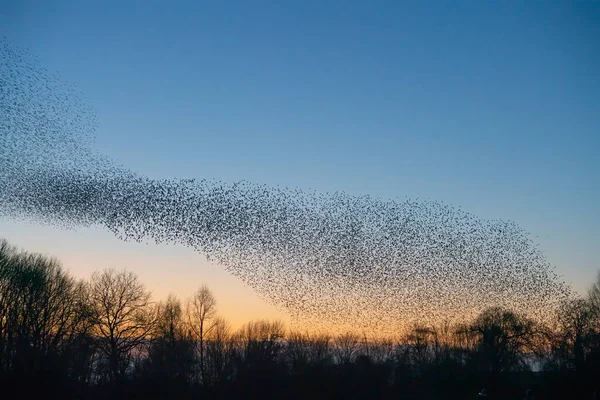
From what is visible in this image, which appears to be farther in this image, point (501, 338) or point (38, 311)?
point (501, 338)

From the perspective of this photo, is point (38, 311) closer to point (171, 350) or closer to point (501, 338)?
point (171, 350)

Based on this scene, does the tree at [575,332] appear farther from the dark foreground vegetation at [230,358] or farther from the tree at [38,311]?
the tree at [38,311]

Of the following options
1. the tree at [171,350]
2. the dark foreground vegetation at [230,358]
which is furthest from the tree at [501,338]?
the tree at [171,350]

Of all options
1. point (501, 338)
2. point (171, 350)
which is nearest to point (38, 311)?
point (171, 350)

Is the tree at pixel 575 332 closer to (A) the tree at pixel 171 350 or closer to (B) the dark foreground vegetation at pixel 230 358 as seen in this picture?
(B) the dark foreground vegetation at pixel 230 358

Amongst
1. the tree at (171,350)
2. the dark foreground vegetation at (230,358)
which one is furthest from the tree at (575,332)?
the tree at (171,350)

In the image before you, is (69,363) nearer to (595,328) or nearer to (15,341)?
(15,341)

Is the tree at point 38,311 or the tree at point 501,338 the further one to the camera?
the tree at point 501,338

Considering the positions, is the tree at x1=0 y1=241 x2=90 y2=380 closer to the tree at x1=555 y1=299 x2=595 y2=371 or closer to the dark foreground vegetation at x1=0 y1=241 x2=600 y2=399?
the dark foreground vegetation at x1=0 y1=241 x2=600 y2=399

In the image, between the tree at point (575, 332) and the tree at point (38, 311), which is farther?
the tree at point (575, 332)

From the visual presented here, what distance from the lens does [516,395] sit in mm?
71812

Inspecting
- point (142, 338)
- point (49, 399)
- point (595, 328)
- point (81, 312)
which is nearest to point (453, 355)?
point (595, 328)

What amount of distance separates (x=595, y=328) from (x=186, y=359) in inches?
1974

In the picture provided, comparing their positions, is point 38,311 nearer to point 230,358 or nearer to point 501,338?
point 230,358
